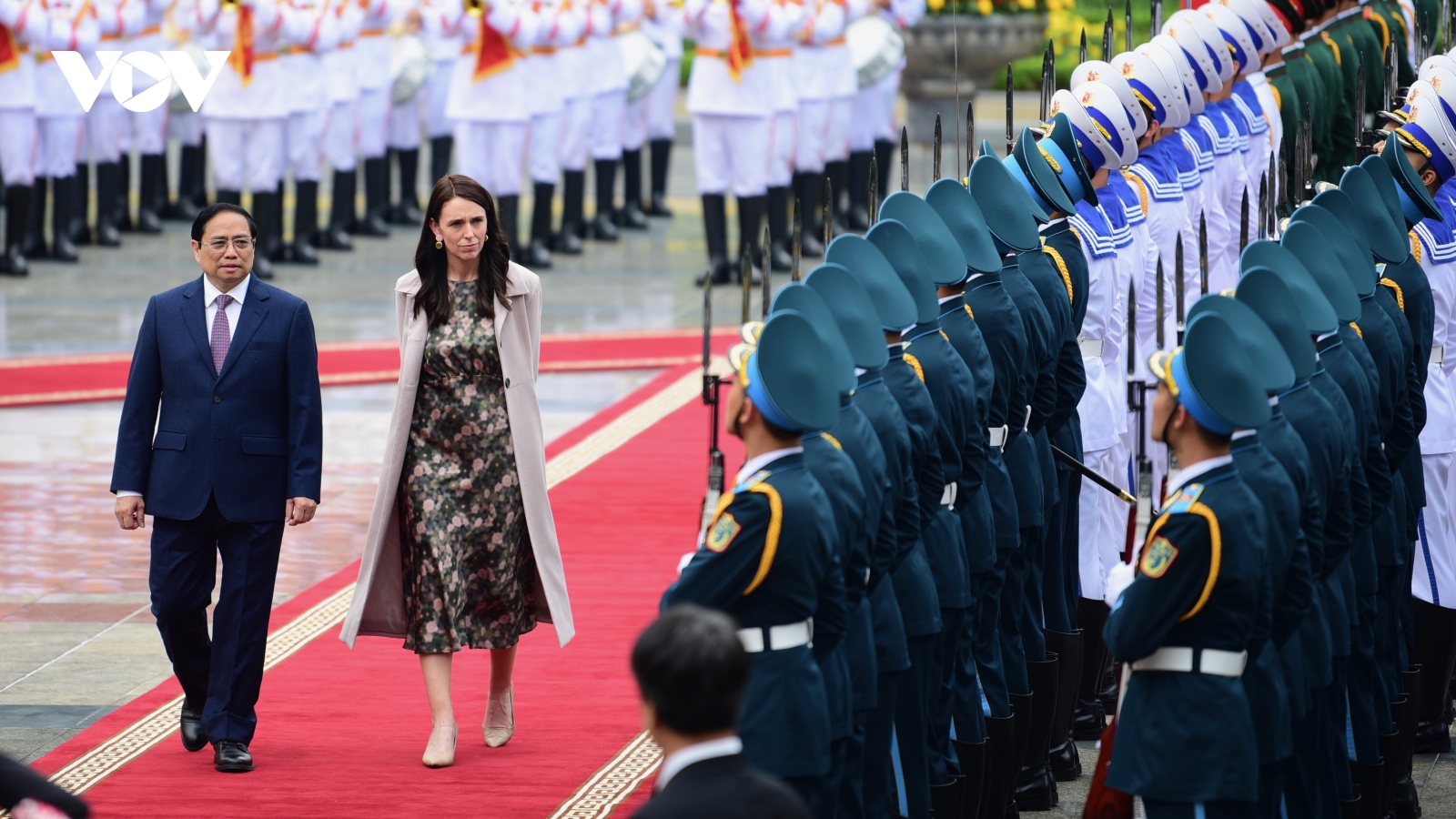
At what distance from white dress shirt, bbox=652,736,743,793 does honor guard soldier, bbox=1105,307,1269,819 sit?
4.60 feet

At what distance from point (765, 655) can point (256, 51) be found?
10.6 meters

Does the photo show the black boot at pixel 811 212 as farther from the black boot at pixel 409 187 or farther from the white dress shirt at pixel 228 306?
the white dress shirt at pixel 228 306

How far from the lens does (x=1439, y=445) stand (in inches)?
238

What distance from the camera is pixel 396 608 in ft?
18.7

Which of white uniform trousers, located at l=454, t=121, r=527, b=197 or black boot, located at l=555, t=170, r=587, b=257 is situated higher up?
white uniform trousers, located at l=454, t=121, r=527, b=197

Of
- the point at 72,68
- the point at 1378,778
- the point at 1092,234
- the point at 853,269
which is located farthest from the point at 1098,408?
the point at 72,68

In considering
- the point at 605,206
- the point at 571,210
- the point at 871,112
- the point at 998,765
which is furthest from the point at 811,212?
the point at 998,765

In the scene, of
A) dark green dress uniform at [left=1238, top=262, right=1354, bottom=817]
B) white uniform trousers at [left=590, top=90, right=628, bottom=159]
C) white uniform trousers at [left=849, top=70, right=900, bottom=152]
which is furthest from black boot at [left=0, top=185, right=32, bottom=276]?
dark green dress uniform at [left=1238, top=262, right=1354, bottom=817]

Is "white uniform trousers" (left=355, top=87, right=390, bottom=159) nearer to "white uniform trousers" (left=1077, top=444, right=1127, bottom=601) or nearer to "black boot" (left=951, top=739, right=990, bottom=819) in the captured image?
"white uniform trousers" (left=1077, top=444, right=1127, bottom=601)

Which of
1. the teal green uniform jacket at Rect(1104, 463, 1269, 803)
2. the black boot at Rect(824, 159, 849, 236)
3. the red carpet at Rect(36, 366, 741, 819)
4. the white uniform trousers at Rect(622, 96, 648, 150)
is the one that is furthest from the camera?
the white uniform trousers at Rect(622, 96, 648, 150)

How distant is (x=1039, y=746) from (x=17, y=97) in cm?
1003

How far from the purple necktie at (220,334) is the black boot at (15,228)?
8.95 m

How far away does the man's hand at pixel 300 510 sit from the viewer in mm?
5508

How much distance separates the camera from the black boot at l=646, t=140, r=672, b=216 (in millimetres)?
17016
